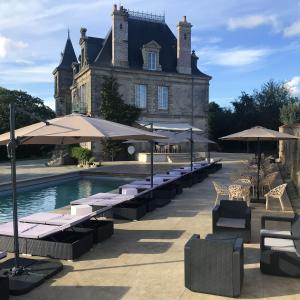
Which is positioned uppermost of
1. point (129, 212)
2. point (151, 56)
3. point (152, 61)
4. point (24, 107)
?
point (151, 56)

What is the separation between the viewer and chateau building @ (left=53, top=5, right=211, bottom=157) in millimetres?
35781

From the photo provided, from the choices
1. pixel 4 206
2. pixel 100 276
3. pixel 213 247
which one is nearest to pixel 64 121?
pixel 100 276

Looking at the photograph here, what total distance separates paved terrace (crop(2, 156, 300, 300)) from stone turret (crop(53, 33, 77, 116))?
39.7m

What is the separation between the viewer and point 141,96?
37000 millimetres

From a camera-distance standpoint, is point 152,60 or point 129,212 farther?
point 152,60

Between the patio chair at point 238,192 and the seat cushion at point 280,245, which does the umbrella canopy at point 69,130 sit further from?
the patio chair at point 238,192

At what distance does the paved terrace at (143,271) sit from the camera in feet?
15.7

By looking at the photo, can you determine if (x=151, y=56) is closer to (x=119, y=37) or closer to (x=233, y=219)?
(x=119, y=37)

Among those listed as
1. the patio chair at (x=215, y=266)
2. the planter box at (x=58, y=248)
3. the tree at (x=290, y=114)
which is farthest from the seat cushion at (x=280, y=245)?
the tree at (x=290, y=114)

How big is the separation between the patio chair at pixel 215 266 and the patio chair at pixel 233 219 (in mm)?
2073

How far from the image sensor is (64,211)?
1012 centimetres

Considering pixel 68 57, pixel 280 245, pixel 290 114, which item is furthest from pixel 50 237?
pixel 68 57

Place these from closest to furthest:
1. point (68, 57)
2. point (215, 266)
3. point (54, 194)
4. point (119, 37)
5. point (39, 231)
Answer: point (215, 266), point (39, 231), point (54, 194), point (119, 37), point (68, 57)

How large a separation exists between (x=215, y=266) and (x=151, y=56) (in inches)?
1367
